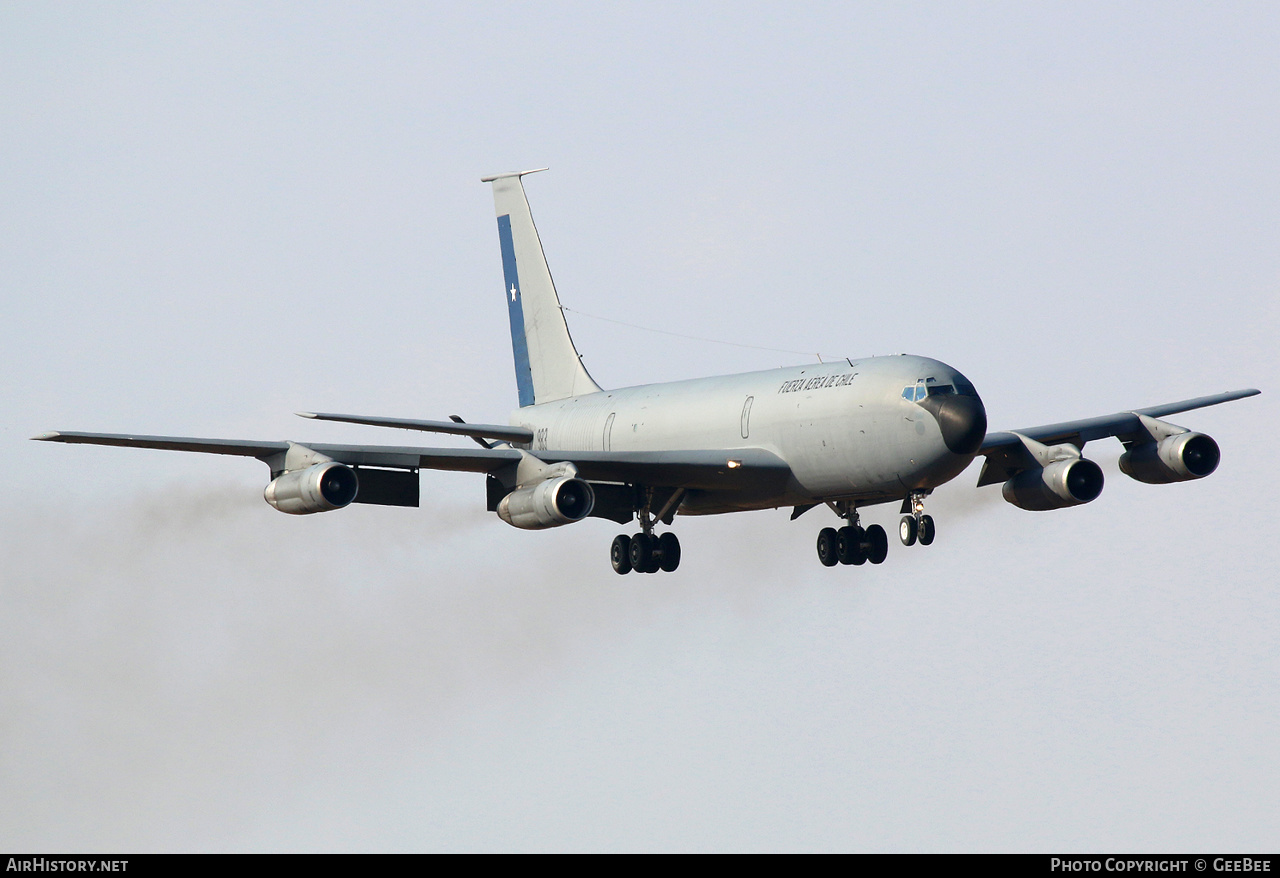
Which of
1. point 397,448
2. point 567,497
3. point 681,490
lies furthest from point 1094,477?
point 397,448

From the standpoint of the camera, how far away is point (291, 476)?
139 ft

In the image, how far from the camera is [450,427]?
49969 mm

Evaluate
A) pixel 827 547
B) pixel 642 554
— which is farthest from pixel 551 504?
pixel 827 547

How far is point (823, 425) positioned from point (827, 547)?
6179 millimetres

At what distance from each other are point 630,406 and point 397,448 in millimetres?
10103

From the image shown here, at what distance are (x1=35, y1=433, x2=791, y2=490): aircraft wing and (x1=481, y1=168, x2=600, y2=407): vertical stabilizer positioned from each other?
10.8m

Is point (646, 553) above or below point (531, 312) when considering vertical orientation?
below

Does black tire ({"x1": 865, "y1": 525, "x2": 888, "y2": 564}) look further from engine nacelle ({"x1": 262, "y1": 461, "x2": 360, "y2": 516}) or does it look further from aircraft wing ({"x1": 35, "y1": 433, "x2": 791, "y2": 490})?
engine nacelle ({"x1": 262, "y1": 461, "x2": 360, "y2": 516})

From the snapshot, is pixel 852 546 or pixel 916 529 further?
pixel 852 546

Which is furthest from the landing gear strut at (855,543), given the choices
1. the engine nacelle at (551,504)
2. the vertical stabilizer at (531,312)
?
the vertical stabilizer at (531,312)

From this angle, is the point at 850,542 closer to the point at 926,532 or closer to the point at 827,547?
the point at 827,547
